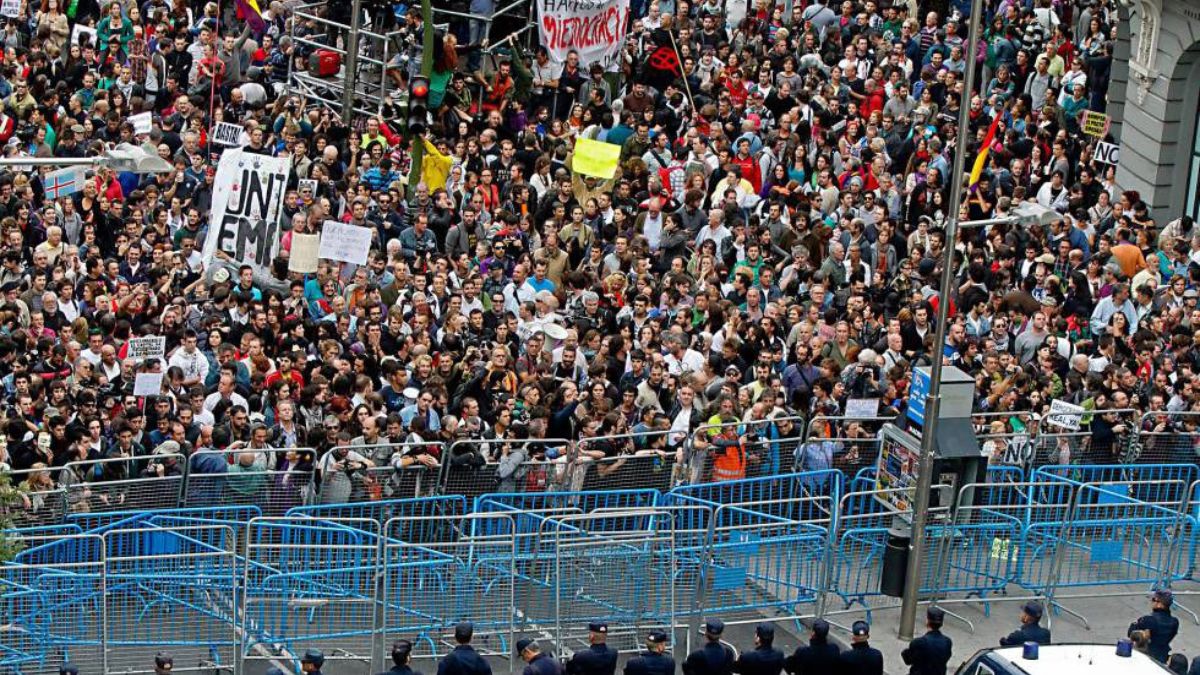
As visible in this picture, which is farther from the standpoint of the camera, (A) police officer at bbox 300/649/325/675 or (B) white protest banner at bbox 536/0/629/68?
(B) white protest banner at bbox 536/0/629/68

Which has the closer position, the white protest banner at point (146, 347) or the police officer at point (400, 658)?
the police officer at point (400, 658)

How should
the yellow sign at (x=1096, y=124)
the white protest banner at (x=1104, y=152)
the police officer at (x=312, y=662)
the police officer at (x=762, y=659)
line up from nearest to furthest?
the police officer at (x=312, y=662) → the police officer at (x=762, y=659) → the white protest banner at (x=1104, y=152) → the yellow sign at (x=1096, y=124)

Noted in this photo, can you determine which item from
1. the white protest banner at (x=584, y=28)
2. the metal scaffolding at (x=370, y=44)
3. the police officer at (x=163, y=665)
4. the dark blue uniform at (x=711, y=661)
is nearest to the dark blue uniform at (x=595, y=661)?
the dark blue uniform at (x=711, y=661)

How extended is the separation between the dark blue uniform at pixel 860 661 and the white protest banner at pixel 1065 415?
5.89 meters

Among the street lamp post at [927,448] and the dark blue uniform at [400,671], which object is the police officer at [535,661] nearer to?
the dark blue uniform at [400,671]

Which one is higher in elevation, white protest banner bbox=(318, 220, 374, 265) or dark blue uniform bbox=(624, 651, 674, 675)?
white protest banner bbox=(318, 220, 374, 265)

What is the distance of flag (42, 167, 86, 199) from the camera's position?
1063 inches

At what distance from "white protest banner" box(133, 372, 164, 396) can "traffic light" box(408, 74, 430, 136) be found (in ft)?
26.9

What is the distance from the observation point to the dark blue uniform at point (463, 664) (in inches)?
741

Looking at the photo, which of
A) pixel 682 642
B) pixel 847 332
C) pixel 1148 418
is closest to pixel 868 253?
pixel 847 332

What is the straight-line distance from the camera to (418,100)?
103ft

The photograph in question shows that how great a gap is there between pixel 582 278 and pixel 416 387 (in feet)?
11.6

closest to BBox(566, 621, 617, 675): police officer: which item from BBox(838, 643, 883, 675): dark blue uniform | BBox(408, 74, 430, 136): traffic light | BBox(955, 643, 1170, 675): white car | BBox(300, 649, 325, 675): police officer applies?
BBox(838, 643, 883, 675): dark blue uniform

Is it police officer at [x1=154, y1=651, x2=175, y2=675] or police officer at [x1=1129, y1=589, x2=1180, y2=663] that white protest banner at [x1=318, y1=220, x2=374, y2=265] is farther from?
police officer at [x1=1129, y1=589, x2=1180, y2=663]
